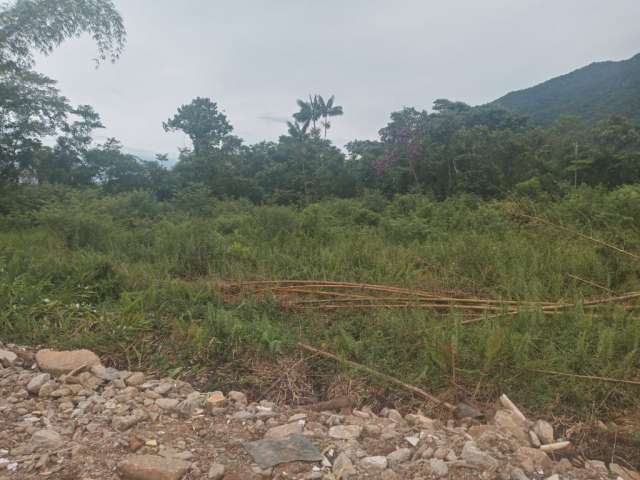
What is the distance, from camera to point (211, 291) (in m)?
3.78

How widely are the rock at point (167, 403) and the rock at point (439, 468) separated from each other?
4.41ft

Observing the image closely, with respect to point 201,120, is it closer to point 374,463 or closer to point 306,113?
point 306,113

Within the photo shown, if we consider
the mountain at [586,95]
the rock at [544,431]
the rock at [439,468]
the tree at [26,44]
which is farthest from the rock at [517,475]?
the mountain at [586,95]

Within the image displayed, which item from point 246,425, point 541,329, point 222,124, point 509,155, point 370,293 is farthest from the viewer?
point 222,124

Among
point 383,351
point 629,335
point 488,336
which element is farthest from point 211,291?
point 629,335

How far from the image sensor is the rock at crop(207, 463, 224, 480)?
5.63ft

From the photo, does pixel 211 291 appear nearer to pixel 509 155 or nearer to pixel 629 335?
pixel 629 335

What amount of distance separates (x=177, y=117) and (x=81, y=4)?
19596 mm

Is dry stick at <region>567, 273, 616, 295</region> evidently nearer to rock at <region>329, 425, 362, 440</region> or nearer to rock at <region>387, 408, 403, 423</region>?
rock at <region>387, 408, 403, 423</region>

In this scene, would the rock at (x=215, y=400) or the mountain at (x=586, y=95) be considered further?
the mountain at (x=586, y=95)

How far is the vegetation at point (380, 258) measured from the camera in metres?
2.60

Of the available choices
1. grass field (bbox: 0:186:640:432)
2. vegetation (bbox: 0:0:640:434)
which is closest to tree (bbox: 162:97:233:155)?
vegetation (bbox: 0:0:640:434)

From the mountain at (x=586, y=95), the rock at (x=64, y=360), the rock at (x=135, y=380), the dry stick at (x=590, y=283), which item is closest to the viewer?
the rock at (x=135, y=380)

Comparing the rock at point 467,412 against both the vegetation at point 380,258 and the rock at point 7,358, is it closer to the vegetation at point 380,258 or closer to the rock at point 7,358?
the vegetation at point 380,258
